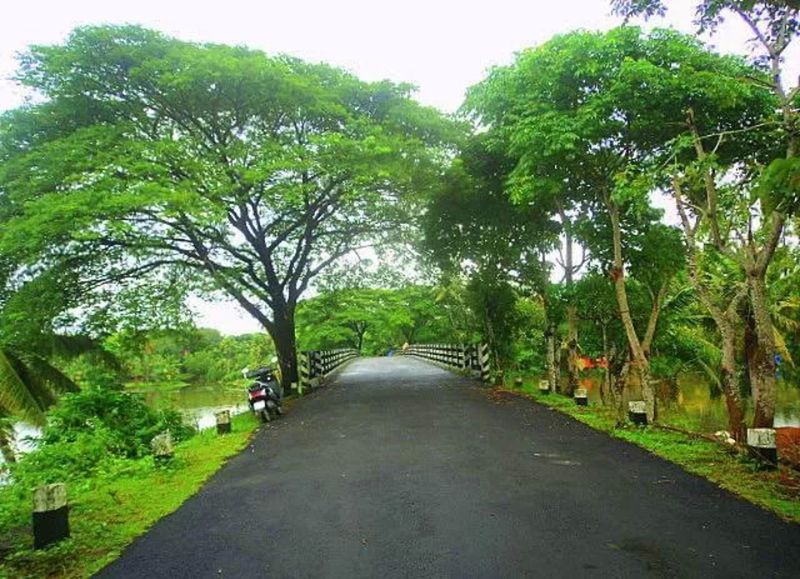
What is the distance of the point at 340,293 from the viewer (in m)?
20.5

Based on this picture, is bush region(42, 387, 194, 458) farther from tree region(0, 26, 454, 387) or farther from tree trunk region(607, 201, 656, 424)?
tree trunk region(607, 201, 656, 424)

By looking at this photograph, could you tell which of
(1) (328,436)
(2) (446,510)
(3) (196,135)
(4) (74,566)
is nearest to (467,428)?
(1) (328,436)

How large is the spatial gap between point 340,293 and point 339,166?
8958 mm

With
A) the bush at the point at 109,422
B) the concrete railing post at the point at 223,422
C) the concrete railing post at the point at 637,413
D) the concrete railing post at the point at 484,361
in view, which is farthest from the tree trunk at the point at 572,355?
the bush at the point at 109,422

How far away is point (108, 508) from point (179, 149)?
26.1ft

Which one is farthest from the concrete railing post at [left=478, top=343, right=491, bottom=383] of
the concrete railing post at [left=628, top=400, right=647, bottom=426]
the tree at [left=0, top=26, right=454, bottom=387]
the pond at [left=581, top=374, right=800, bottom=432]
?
the concrete railing post at [left=628, top=400, right=647, bottom=426]

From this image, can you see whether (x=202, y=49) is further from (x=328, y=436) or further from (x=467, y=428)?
(x=467, y=428)

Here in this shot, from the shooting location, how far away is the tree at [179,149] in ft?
34.4

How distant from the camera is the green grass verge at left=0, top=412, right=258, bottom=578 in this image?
4.21 metres

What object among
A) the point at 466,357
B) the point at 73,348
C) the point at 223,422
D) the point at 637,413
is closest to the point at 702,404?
the point at 466,357

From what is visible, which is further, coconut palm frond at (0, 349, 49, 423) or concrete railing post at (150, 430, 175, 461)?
concrete railing post at (150, 430, 175, 461)

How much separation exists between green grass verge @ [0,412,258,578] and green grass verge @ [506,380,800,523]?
5.52 metres

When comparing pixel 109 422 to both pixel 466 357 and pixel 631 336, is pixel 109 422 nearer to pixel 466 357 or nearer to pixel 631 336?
pixel 631 336

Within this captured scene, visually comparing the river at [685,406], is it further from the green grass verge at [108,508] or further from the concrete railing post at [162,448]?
the green grass verge at [108,508]
